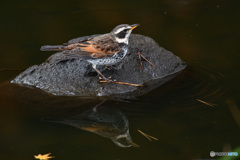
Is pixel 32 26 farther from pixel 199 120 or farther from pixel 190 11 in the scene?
Result: pixel 199 120

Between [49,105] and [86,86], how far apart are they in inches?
30.4

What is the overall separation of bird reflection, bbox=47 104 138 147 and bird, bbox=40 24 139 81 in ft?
2.47

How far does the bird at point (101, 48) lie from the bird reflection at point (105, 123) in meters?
0.75

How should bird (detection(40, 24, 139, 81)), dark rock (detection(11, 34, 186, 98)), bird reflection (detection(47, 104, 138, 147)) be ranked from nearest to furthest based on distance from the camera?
bird reflection (detection(47, 104, 138, 147))
bird (detection(40, 24, 139, 81))
dark rock (detection(11, 34, 186, 98))

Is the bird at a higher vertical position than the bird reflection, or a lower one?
higher

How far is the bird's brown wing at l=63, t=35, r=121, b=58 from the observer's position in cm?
732

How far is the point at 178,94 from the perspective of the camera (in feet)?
24.4

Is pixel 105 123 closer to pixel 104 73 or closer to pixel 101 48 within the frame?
pixel 104 73

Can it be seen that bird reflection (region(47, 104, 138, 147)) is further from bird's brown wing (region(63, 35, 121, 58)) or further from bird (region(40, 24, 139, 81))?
bird's brown wing (region(63, 35, 121, 58))

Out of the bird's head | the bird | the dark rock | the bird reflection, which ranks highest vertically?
the bird's head

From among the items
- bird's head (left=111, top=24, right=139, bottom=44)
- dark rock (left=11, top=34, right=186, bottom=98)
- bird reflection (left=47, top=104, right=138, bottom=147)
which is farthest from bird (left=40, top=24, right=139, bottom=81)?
bird reflection (left=47, top=104, right=138, bottom=147)

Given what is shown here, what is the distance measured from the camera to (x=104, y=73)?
775 cm

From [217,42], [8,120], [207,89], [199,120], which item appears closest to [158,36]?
[217,42]

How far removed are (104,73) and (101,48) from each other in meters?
0.56
